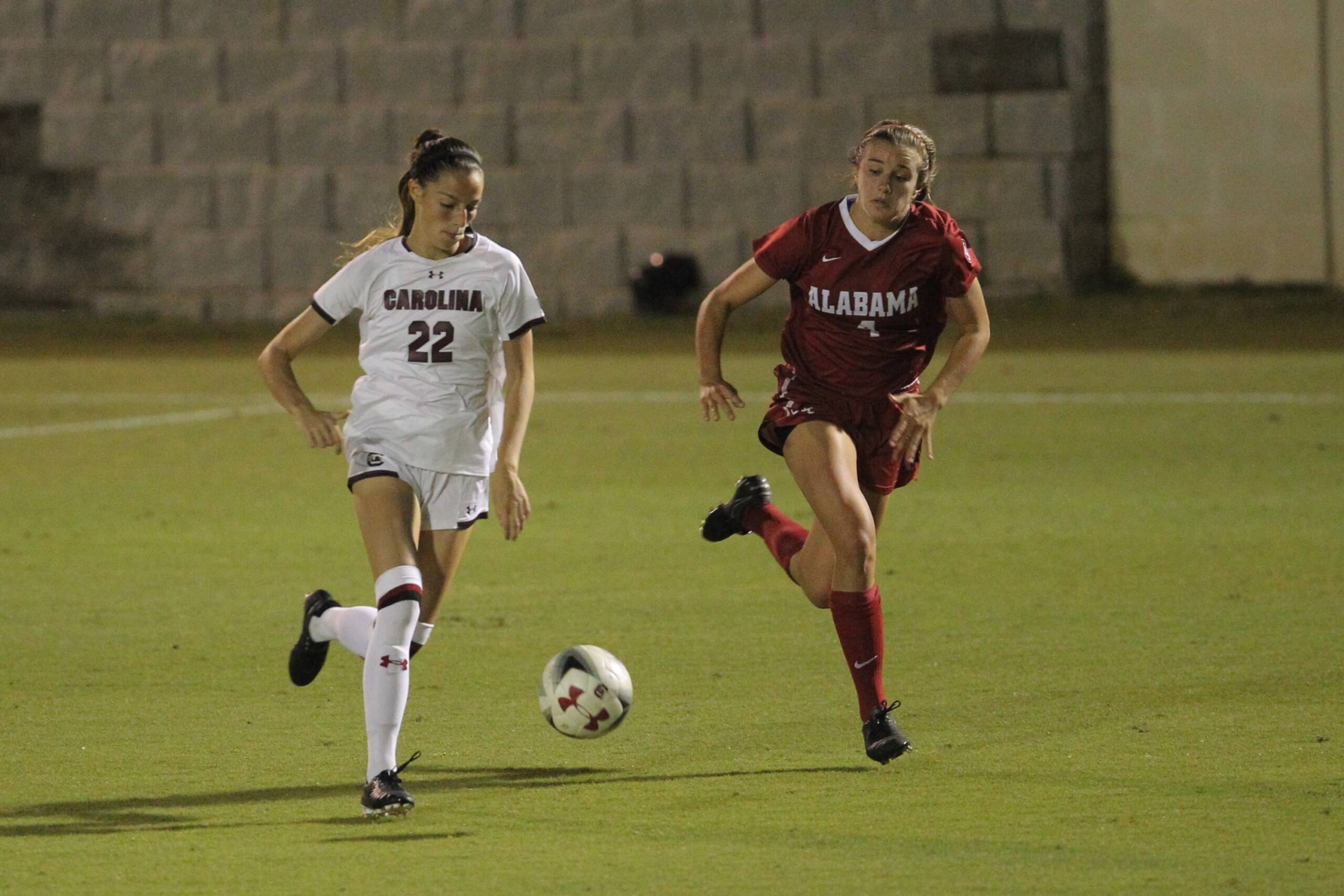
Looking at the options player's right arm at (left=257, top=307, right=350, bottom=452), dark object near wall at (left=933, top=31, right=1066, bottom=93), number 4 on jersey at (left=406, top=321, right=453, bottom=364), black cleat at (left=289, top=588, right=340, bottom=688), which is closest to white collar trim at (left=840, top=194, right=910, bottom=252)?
number 4 on jersey at (left=406, top=321, right=453, bottom=364)

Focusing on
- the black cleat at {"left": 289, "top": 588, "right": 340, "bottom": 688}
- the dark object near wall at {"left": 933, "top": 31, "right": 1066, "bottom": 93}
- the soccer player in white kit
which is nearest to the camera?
the soccer player in white kit

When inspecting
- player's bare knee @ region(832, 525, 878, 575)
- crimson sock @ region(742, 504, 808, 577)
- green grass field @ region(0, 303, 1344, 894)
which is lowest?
green grass field @ region(0, 303, 1344, 894)

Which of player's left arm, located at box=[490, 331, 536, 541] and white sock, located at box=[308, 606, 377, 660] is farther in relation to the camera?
white sock, located at box=[308, 606, 377, 660]

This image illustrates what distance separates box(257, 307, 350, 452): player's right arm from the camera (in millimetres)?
5391

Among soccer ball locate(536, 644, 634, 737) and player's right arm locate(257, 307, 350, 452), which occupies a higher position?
player's right arm locate(257, 307, 350, 452)

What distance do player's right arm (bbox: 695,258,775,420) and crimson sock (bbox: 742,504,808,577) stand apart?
0.73 m

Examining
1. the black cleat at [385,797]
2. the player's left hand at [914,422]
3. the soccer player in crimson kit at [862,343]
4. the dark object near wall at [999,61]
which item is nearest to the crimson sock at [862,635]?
the soccer player in crimson kit at [862,343]

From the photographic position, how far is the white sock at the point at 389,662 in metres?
4.96

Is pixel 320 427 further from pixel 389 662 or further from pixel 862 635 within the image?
pixel 862 635

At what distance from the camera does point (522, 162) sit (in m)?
22.9

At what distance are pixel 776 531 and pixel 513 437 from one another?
5.49 feet

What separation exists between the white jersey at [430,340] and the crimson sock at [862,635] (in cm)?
109

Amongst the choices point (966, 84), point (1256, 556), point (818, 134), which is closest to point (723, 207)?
point (818, 134)

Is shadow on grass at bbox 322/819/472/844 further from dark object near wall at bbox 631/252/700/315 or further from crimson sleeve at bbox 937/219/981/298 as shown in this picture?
dark object near wall at bbox 631/252/700/315
